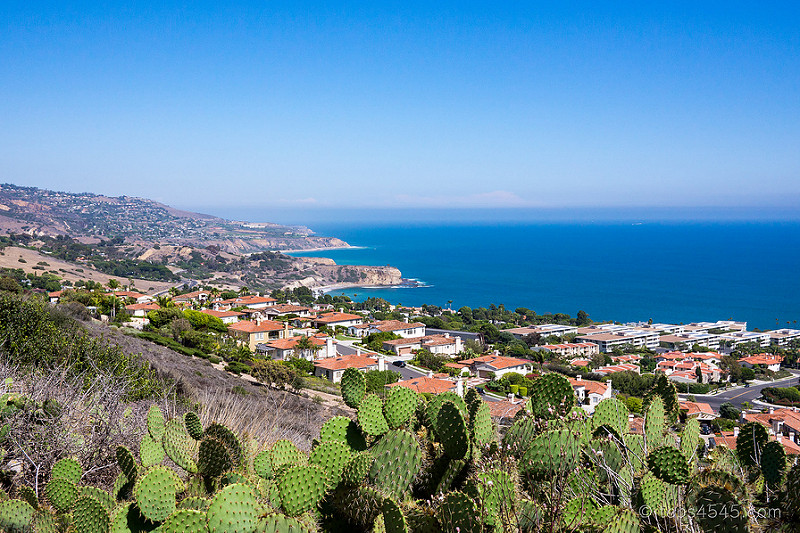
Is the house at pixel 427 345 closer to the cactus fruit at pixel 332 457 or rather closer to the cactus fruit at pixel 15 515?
the cactus fruit at pixel 15 515

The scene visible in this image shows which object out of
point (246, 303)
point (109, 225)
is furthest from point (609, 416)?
point (109, 225)

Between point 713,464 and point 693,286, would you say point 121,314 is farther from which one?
point 693,286

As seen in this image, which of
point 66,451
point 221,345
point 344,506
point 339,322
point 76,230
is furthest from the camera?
point 76,230

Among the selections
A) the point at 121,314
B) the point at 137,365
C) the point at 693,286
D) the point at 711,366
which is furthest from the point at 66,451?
the point at 693,286

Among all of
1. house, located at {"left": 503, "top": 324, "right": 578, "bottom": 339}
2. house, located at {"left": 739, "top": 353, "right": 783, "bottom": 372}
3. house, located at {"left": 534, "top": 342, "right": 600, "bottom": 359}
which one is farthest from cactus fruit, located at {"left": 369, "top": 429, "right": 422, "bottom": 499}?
house, located at {"left": 503, "top": 324, "right": 578, "bottom": 339}

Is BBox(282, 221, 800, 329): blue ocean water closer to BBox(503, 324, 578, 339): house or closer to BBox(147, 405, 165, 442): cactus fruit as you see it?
BBox(503, 324, 578, 339): house

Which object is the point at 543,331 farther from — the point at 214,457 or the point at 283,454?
the point at 214,457
